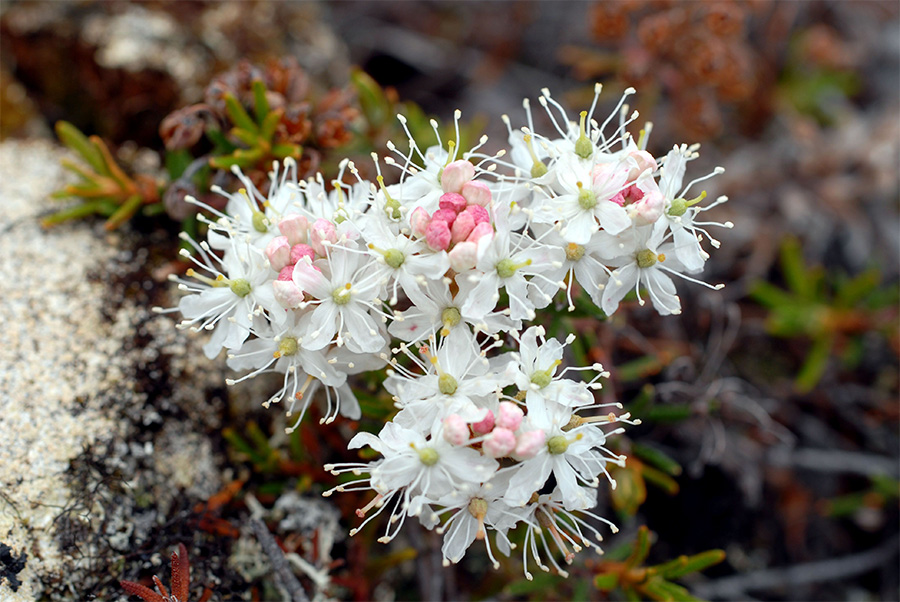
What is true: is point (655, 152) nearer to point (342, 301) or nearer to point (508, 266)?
point (508, 266)

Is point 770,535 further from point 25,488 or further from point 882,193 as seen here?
point 25,488

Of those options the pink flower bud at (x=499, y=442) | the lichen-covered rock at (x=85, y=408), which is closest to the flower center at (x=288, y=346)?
the pink flower bud at (x=499, y=442)

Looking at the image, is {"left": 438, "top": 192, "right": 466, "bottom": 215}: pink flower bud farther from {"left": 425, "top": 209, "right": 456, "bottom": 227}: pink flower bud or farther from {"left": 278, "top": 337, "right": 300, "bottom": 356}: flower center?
{"left": 278, "top": 337, "right": 300, "bottom": 356}: flower center

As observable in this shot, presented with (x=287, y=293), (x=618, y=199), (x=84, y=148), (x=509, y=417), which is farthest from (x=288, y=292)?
(x=84, y=148)

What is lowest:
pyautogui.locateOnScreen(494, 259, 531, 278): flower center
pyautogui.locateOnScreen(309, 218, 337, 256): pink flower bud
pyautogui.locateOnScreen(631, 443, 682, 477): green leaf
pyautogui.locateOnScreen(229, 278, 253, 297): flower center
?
pyautogui.locateOnScreen(631, 443, 682, 477): green leaf

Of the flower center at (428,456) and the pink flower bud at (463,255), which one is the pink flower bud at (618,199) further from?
the flower center at (428,456)

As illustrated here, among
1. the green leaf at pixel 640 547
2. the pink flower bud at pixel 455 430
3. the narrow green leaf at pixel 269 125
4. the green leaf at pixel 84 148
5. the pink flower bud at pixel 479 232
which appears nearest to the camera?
the pink flower bud at pixel 455 430

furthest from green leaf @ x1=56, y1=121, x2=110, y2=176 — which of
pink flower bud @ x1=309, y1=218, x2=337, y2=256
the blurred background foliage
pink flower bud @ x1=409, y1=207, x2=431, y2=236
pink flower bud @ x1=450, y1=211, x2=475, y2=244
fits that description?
pink flower bud @ x1=450, y1=211, x2=475, y2=244
